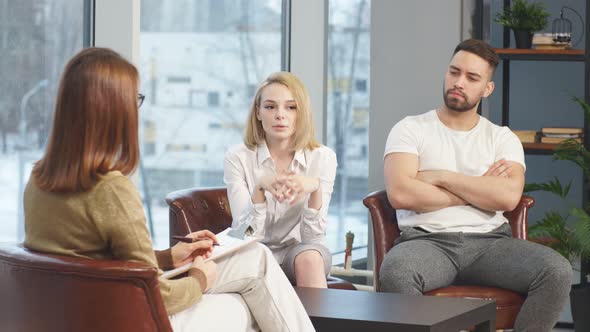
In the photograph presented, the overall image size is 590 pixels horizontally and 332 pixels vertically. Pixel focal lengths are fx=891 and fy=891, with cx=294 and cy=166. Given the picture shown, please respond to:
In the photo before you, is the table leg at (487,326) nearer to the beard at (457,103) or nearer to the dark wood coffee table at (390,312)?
the dark wood coffee table at (390,312)

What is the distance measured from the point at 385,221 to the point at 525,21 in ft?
5.66

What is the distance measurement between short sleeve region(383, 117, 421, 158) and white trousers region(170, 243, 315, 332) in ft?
4.83

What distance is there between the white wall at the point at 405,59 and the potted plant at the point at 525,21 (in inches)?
12.4

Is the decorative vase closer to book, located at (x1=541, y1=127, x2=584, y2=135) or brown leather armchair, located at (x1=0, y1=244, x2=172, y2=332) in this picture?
book, located at (x1=541, y1=127, x2=584, y2=135)

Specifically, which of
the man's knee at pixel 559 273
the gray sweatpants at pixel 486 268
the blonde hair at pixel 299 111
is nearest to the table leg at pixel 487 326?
the gray sweatpants at pixel 486 268

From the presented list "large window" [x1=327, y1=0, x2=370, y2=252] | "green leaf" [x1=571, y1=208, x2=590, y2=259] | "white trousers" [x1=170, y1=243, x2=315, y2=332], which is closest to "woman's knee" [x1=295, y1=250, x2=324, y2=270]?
"white trousers" [x1=170, y1=243, x2=315, y2=332]

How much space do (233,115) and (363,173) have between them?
108cm

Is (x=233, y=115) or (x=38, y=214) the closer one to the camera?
(x=38, y=214)

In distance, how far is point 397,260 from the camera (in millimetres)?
3527

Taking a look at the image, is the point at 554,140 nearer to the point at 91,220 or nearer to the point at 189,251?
the point at 189,251

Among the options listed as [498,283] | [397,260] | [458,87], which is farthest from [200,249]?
[458,87]

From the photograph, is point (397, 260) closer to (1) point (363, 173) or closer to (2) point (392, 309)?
(2) point (392, 309)

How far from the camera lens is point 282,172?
370cm

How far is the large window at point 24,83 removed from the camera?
3865 millimetres
